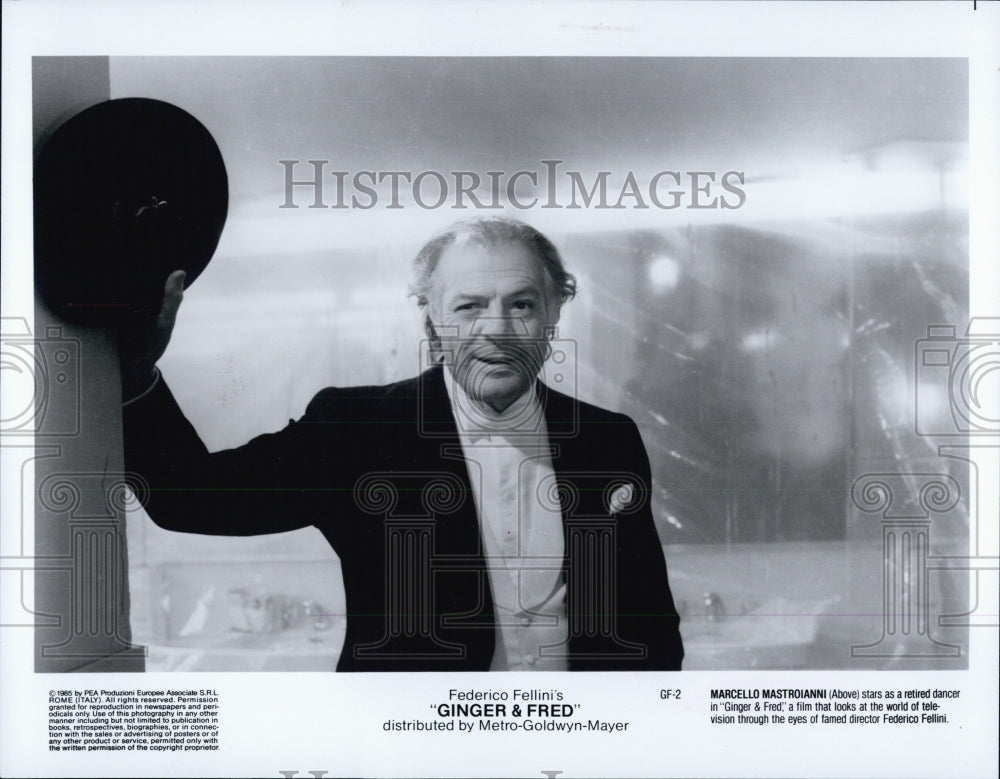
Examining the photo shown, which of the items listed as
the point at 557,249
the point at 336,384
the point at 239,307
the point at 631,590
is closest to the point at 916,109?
the point at 557,249

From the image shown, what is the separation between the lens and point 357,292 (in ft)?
10.3

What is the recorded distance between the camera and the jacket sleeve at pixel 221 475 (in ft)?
10.3

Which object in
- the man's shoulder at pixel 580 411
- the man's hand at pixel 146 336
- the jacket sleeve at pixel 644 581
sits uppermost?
the man's hand at pixel 146 336

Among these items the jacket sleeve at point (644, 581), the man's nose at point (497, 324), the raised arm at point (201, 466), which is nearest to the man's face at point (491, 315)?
the man's nose at point (497, 324)

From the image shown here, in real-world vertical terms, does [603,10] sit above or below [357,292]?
above

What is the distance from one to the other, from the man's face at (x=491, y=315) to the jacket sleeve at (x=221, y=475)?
51 cm

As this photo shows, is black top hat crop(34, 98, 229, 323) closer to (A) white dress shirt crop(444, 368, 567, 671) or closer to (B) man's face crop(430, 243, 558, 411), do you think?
(B) man's face crop(430, 243, 558, 411)

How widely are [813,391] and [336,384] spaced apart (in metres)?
1.44

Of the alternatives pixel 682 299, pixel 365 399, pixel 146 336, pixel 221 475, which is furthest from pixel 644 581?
pixel 146 336

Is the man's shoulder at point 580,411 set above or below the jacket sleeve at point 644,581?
above

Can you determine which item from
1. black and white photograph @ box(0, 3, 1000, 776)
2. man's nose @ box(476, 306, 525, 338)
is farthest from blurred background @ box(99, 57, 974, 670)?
man's nose @ box(476, 306, 525, 338)

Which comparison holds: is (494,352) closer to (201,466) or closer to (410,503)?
(410,503)

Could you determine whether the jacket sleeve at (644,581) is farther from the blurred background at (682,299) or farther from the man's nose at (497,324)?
the man's nose at (497,324)

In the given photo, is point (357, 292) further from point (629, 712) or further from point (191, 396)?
point (629, 712)
